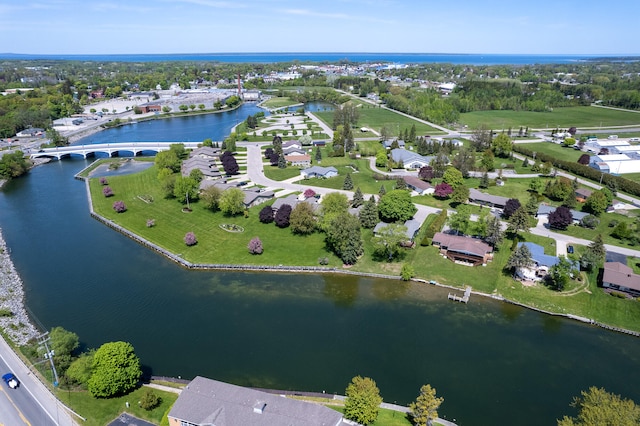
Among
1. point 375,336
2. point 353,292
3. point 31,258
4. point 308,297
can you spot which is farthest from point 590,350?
point 31,258

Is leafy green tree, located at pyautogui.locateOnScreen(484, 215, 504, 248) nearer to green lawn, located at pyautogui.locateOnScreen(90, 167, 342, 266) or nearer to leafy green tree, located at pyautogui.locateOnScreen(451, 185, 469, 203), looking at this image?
leafy green tree, located at pyautogui.locateOnScreen(451, 185, 469, 203)

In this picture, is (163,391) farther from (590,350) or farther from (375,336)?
(590,350)

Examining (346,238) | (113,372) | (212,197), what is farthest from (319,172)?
(113,372)

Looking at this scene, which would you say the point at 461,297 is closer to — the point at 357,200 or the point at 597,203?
the point at 357,200

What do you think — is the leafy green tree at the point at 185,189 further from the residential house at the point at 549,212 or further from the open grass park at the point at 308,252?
the residential house at the point at 549,212

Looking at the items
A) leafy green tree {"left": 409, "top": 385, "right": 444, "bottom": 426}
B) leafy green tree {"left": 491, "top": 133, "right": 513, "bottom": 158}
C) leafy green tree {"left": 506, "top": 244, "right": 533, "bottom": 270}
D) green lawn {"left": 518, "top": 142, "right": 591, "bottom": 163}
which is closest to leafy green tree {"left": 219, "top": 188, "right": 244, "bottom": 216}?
leafy green tree {"left": 506, "top": 244, "right": 533, "bottom": 270}

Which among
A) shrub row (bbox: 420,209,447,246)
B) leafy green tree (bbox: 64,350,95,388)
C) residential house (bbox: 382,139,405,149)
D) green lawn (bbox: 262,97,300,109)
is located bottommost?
leafy green tree (bbox: 64,350,95,388)
